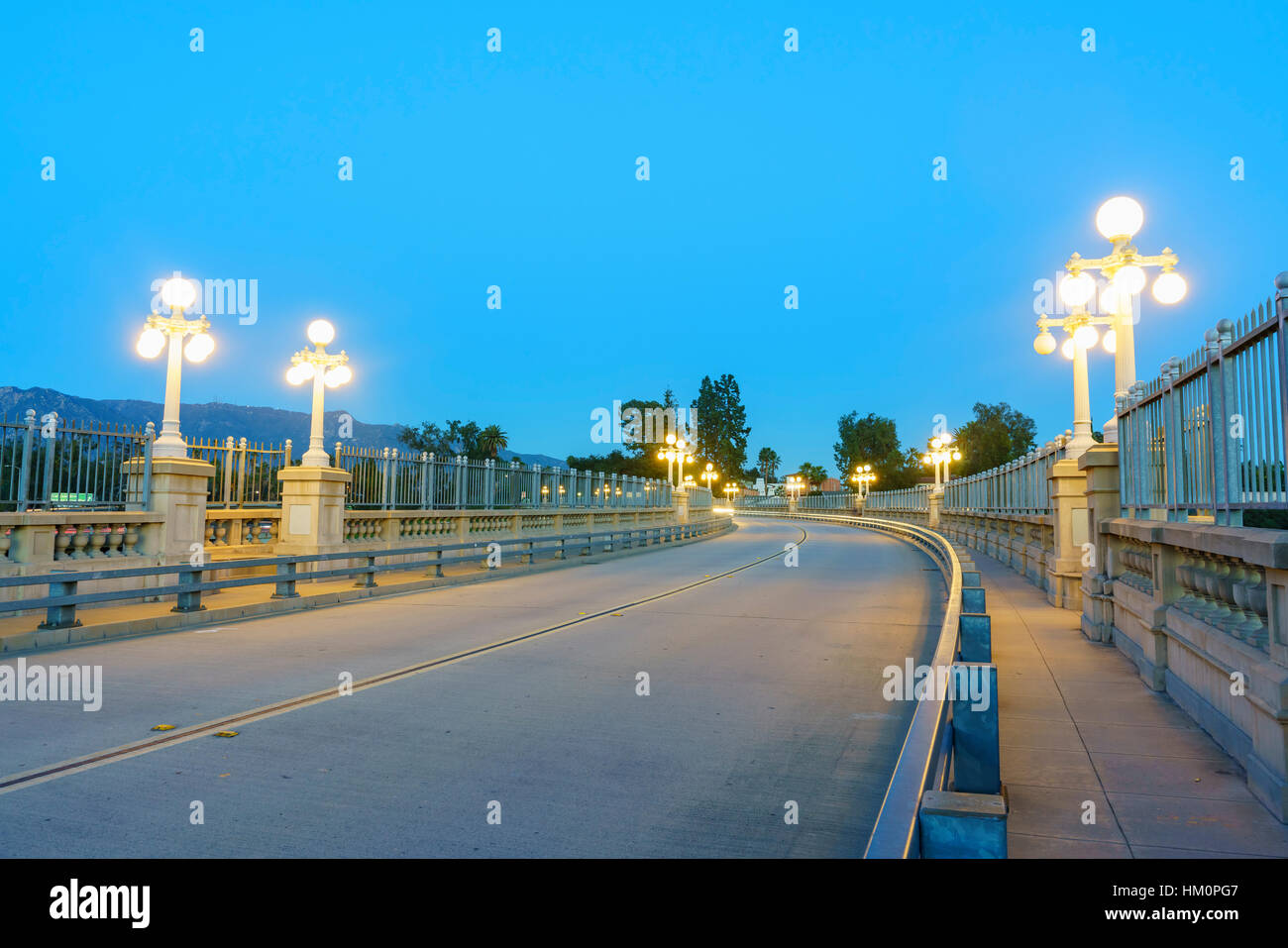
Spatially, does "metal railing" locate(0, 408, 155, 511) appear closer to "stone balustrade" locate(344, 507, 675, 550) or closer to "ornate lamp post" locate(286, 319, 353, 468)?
"ornate lamp post" locate(286, 319, 353, 468)

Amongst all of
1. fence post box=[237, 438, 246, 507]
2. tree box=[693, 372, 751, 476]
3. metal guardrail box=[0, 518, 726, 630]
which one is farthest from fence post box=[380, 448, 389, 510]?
tree box=[693, 372, 751, 476]

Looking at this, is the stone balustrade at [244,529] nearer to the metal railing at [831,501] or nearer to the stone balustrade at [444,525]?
the stone balustrade at [444,525]

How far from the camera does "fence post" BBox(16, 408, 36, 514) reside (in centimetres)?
1226

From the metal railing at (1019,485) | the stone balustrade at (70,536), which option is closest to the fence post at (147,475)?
the stone balustrade at (70,536)

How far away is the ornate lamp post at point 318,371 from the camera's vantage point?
707 inches

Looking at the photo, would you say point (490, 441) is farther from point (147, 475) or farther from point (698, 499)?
point (147, 475)

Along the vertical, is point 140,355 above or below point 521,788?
above

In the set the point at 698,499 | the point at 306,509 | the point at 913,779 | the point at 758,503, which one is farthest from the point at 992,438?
the point at 913,779

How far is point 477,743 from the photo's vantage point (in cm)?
615

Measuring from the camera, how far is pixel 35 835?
4316 mm

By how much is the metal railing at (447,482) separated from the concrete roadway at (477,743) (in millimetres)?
7696
